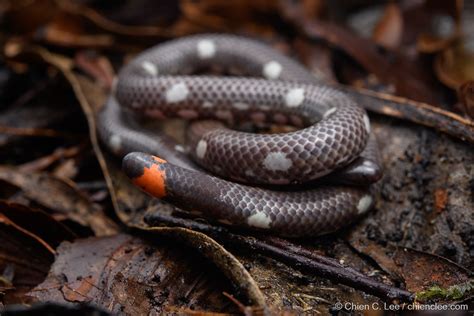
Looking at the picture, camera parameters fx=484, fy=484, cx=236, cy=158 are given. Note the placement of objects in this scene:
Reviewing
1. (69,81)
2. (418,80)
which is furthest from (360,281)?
(69,81)

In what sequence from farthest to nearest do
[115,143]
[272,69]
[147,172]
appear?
[272,69] < [115,143] < [147,172]

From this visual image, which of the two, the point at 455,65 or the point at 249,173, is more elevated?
the point at 455,65

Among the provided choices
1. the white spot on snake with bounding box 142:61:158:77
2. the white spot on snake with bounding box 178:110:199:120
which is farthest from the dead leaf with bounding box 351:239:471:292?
the white spot on snake with bounding box 142:61:158:77

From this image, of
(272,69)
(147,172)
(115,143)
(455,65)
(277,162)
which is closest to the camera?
(147,172)

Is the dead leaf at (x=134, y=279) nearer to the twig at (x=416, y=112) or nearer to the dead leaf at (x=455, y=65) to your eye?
the twig at (x=416, y=112)

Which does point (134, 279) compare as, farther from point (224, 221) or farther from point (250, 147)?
point (250, 147)

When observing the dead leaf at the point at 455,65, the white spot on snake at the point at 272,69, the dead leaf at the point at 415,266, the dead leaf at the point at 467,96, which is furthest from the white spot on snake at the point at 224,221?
the dead leaf at the point at 455,65

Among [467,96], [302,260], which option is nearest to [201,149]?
[302,260]

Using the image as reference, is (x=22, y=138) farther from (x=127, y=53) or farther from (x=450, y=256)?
(x=450, y=256)

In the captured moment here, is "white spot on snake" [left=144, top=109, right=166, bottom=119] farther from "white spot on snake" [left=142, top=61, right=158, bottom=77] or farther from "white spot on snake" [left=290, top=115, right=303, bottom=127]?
"white spot on snake" [left=290, top=115, right=303, bottom=127]
